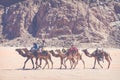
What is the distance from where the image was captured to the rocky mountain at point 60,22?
89875 mm

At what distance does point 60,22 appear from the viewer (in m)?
94.1

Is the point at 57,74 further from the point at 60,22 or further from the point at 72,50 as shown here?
the point at 60,22

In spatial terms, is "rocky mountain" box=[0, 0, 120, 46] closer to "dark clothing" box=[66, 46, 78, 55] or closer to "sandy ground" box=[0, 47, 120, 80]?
"dark clothing" box=[66, 46, 78, 55]

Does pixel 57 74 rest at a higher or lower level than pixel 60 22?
lower

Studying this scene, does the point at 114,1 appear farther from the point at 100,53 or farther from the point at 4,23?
the point at 100,53

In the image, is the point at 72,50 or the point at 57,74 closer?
the point at 57,74

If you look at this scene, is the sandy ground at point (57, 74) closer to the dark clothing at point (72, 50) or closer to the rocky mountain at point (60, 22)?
the dark clothing at point (72, 50)

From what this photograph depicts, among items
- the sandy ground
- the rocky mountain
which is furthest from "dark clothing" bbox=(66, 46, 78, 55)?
the rocky mountain

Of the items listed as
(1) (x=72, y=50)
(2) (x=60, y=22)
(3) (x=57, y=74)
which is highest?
(2) (x=60, y=22)

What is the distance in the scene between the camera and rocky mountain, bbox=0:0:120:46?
8988cm

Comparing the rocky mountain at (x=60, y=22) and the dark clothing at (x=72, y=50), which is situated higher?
the rocky mountain at (x=60, y=22)

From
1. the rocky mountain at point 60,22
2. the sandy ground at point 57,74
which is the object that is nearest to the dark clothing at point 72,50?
the sandy ground at point 57,74

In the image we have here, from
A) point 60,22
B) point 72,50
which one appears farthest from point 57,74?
point 60,22

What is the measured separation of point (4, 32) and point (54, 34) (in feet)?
45.2
